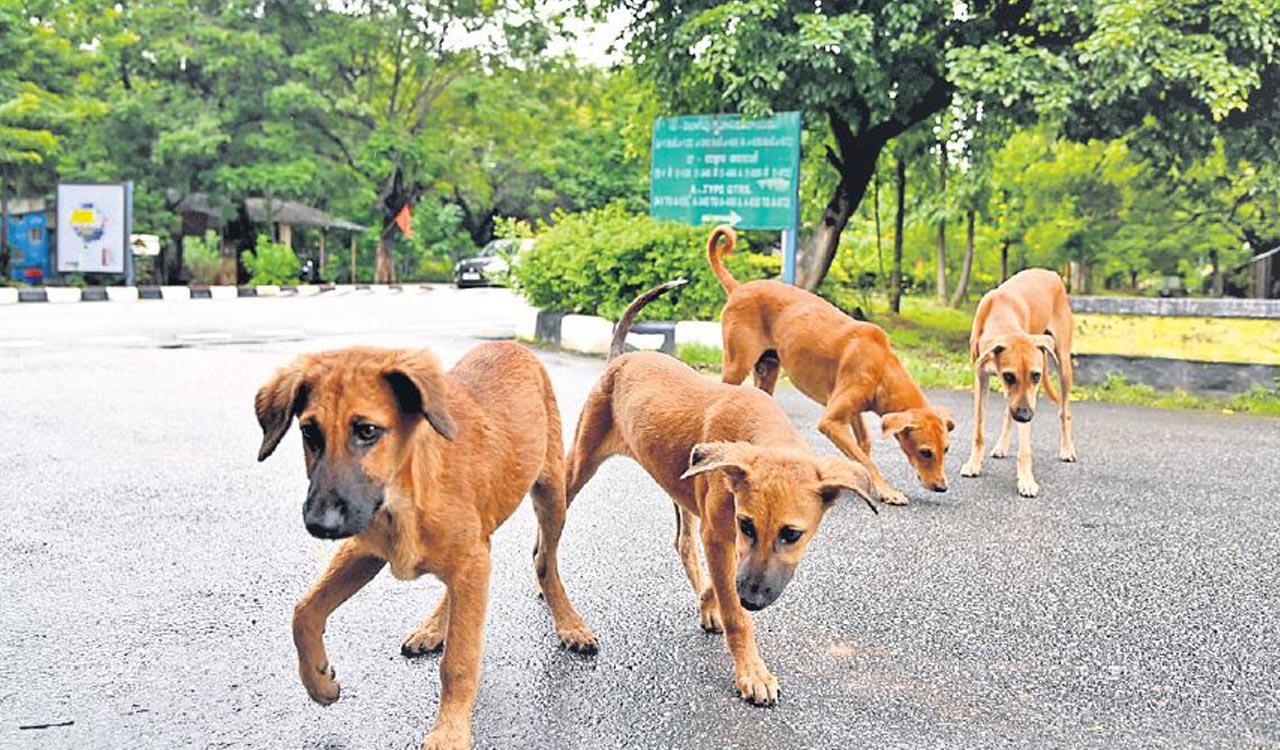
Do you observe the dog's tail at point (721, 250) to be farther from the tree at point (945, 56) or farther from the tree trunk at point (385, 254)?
the tree trunk at point (385, 254)

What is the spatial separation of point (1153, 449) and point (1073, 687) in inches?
191

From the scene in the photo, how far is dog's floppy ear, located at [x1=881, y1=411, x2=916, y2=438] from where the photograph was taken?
212 inches

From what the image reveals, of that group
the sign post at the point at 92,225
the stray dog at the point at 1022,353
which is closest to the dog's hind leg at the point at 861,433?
the stray dog at the point at 1022,353

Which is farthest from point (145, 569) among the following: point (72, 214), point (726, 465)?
point (72, 214)

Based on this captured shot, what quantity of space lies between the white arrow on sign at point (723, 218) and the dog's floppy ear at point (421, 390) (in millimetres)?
11915

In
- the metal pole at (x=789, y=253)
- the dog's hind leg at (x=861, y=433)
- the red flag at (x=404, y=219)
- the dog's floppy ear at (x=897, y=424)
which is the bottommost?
the dog's hind leg at (x=861, y=433)

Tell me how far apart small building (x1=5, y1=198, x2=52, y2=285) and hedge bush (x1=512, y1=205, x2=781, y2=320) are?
19.8m

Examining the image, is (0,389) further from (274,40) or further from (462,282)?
(462,282)

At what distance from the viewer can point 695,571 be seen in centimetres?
398

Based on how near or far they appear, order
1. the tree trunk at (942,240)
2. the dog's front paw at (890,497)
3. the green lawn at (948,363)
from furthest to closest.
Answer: the tree trunk at (942,240)
the green lawn at (948,363)
the dog's front paw at (890,497)

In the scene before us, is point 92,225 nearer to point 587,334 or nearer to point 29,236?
point 29,236

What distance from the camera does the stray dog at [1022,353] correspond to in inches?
244

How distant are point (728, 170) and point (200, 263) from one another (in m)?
22.4

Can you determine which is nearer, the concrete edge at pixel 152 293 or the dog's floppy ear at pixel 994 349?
the dog's floppy ear at pixel 994 349
